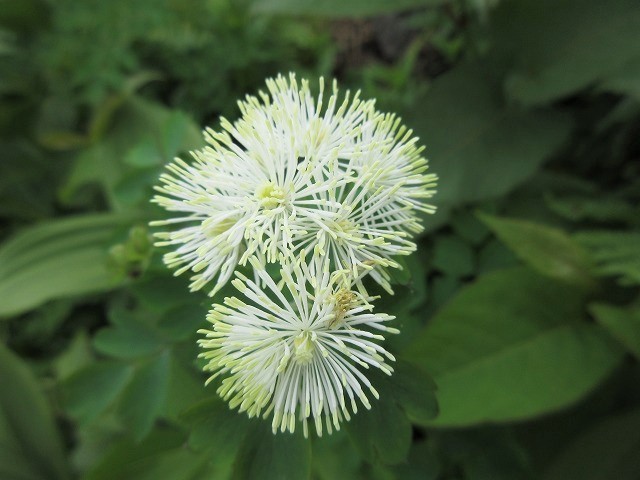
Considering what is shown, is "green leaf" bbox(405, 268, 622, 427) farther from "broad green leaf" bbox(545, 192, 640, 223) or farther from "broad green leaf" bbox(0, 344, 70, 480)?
"broad green leaf" bbox(0, 344, 70, 480)

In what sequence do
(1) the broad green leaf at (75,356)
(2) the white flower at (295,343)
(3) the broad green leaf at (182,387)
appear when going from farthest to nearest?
(1) the broad green leaf at (75,356), (3) the broad green leaf at (182,387), (2) the white flower at (295,343)

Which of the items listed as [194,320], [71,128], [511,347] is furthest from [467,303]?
[71,128]

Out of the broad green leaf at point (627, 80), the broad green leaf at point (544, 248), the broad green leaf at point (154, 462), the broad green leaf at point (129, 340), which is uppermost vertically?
the broad green leaf at point (627, 80)

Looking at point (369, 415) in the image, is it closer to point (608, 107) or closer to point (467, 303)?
point (467, 303)

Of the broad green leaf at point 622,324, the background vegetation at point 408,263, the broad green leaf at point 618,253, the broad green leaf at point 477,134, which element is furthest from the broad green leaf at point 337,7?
the broad green leaf at point 622,324

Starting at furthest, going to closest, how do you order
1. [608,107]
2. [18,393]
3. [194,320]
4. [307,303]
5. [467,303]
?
[608,107]
[18,393]
[467,303]
[194,320]
[307,303]

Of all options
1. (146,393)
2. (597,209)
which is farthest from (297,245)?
(597,209)

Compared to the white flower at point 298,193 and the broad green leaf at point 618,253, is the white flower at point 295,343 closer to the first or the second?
the white flower at point 298,193

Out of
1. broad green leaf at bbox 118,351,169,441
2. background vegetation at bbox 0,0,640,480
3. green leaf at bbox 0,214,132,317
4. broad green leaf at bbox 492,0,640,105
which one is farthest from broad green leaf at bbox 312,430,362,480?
broad green leaf at bbox 492,0,640,105
